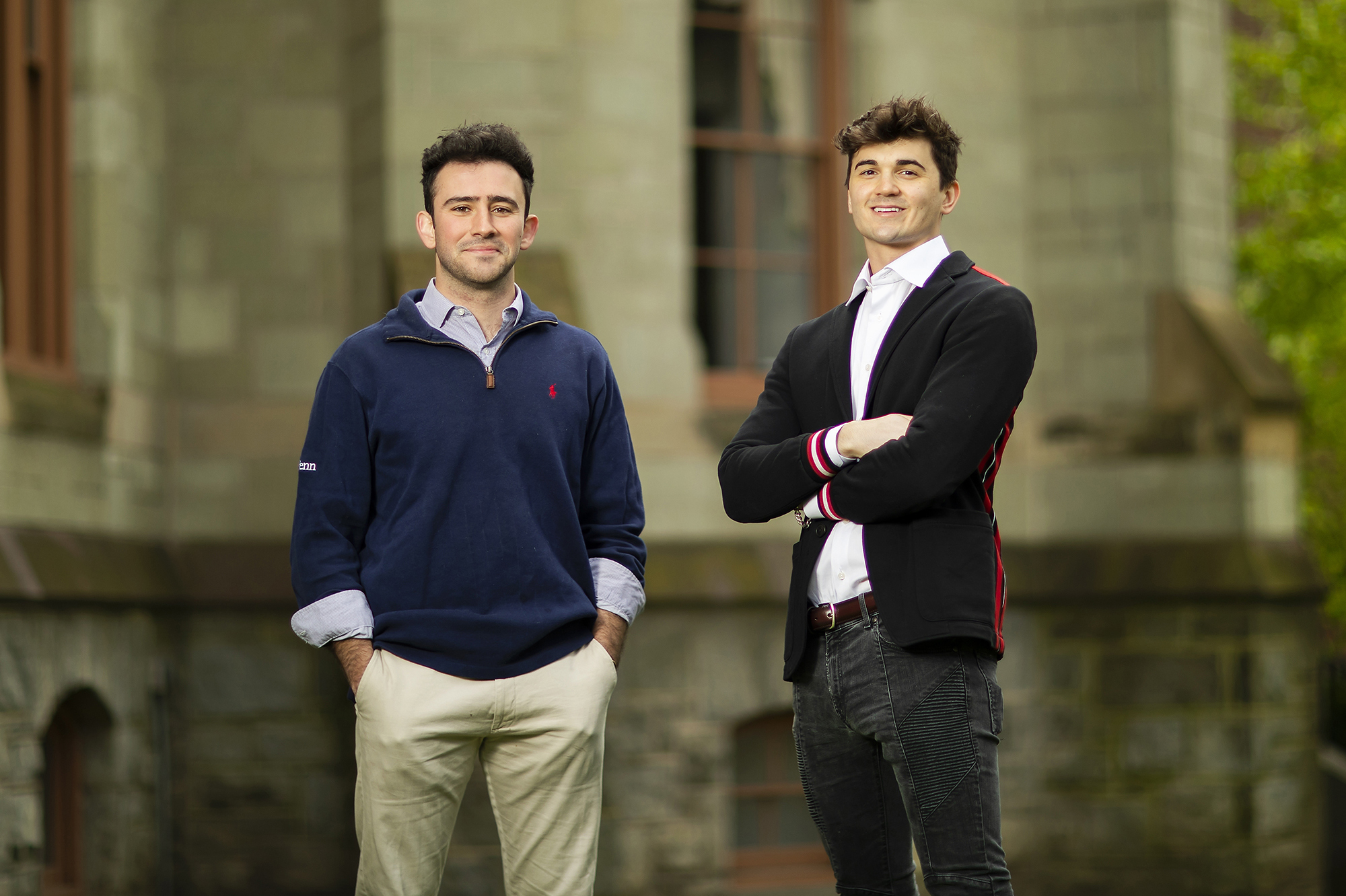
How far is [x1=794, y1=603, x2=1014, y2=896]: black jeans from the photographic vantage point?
9.09 ft

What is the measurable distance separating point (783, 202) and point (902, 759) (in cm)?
545

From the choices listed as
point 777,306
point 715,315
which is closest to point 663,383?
point 715,315

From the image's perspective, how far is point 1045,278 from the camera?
8305 mm

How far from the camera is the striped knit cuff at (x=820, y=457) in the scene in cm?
299

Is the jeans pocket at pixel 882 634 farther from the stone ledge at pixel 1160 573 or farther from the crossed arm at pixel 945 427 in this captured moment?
the stone ledge at pixel 1160 573

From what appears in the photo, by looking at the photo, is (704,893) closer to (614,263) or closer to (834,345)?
(614,263)

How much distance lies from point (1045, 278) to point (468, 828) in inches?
168

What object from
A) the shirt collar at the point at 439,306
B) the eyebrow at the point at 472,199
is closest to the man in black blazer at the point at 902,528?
the shirt collar at the point at 439,306

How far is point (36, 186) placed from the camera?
656 cm

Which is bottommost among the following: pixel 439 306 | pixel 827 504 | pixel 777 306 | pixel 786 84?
pixel 827 504

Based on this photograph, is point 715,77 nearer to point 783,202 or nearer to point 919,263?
point 783,202

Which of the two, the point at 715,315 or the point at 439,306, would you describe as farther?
the point at 715,315

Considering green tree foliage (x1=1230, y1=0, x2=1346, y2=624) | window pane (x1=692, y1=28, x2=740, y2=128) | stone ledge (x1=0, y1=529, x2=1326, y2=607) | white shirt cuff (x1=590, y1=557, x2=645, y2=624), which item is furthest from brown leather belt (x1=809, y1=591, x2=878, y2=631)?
green tree foliage (x1=1230, y1=0, x2=1346, y2=624)

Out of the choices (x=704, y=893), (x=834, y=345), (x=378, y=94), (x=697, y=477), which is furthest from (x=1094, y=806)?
(x=834, y=345)
